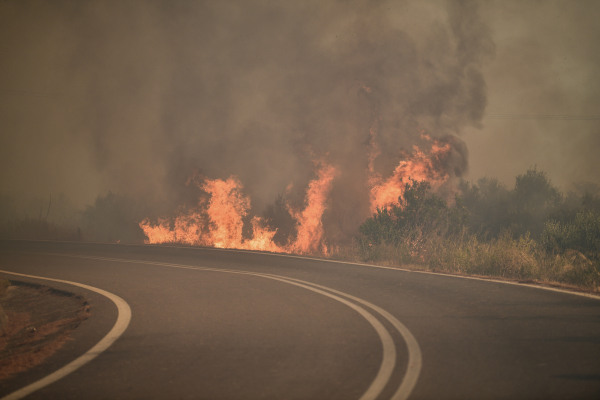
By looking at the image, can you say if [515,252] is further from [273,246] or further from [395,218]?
[273,246]

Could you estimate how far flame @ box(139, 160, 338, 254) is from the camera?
22.5 meters

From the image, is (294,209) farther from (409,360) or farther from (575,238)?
(409,360)

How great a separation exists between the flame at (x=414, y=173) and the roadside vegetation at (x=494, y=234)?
262cm

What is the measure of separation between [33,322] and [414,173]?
58.0 ft

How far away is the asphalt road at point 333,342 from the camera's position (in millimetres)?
3688

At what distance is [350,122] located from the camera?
82.0 ft

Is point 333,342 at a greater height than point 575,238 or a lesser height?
lesser

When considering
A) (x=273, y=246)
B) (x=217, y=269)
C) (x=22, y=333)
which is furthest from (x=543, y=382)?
(x=273, y=246)

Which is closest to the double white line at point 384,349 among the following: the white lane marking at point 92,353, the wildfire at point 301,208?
the white lane marking at point 92,353

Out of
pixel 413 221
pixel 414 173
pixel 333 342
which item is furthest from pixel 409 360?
pixel 414 173

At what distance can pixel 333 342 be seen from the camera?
4.92 meters

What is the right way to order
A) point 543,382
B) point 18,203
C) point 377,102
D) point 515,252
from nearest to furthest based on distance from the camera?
1. point 543,382
2. point 515,252
3. point 377,102
4. point 18,203

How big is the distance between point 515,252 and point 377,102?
52.5 ft

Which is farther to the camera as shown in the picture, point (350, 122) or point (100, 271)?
point (350, 122)
